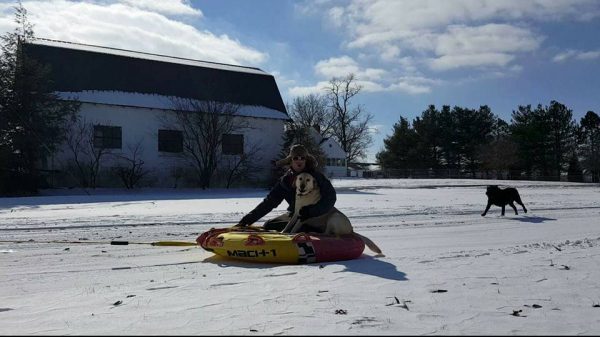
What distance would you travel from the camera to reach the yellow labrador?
7961 millimetres

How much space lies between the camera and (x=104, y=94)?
35531 millimetres

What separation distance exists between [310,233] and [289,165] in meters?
1.18

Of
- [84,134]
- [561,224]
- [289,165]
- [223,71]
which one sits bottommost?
[561,224]

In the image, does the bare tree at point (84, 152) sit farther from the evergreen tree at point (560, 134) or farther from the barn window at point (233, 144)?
the evergreen tree at point (560, 134)

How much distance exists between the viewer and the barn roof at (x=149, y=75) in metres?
34.8

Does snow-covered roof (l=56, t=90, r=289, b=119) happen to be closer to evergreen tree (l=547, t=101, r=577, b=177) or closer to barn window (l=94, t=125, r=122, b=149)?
barn window (l=94, t=125, r=122, b=149)

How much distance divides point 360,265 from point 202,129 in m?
31.2

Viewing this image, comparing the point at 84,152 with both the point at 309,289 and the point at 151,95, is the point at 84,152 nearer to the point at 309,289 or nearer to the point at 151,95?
the point at 151,95

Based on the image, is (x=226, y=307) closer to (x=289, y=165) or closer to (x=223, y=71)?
(x=289, y=165)

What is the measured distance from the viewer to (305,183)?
7.98 m

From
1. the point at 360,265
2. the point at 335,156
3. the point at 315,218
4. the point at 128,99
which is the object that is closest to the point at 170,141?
the point at 128,99

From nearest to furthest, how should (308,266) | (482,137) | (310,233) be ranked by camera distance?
(308,266) < (310,233) < (482,137)

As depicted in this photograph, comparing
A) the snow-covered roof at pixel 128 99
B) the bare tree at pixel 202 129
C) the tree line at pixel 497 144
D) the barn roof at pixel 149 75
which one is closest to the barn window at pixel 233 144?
the bare tree at pixel 202 129

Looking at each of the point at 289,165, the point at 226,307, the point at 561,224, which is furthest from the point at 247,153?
the point at 226,307
